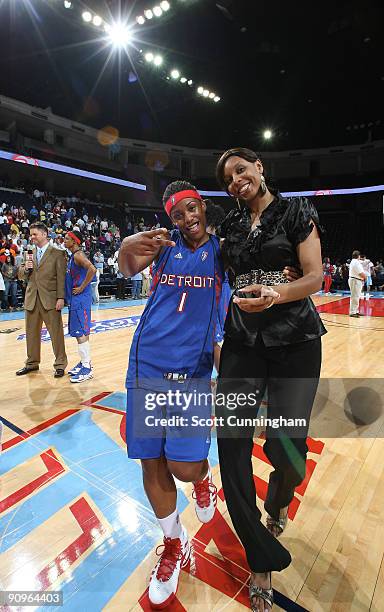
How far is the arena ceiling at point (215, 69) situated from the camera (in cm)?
1146

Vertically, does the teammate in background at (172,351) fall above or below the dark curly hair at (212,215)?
below

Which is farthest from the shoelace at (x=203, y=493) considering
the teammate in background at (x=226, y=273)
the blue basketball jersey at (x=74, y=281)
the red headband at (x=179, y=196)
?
the blue basketball jersey at (x=74, y=281)

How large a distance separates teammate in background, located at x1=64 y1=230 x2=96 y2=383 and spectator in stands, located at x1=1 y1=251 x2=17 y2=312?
250 inches

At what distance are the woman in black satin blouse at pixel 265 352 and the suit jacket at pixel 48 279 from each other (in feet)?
10.8

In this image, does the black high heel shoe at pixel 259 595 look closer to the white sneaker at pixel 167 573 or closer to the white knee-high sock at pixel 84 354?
the white sneaker at pixel 167 573

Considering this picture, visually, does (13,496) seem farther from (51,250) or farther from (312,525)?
(51,250)

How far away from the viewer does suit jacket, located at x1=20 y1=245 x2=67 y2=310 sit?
4230mm

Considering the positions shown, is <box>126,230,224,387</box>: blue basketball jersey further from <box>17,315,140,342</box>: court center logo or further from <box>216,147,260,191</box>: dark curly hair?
<box>17,315,140,342</box>: court center logo

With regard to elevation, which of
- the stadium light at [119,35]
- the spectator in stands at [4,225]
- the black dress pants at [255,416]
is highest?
the stadium light at [119,35]

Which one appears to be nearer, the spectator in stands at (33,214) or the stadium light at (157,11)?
the stadium light at (157,11)

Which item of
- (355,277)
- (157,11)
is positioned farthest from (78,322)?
(157,11)

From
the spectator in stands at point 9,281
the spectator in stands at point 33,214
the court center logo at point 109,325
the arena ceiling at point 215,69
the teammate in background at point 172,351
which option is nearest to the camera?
the teammate in background at point 172,351

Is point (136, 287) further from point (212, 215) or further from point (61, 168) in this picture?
point (212, 215)

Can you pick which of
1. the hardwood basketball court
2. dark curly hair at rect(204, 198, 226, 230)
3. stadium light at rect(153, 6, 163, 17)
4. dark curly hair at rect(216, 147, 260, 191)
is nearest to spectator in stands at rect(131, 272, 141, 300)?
stadium light at rect(153, 6, 163, 17)
